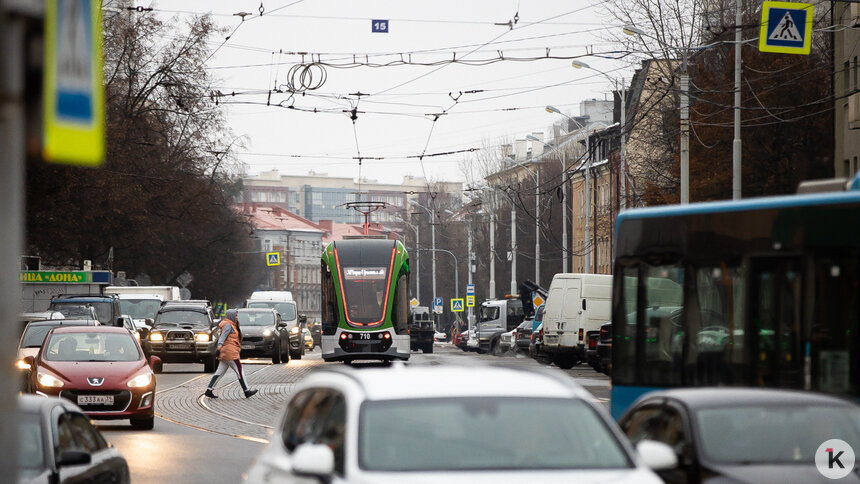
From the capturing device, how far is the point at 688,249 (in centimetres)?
1304

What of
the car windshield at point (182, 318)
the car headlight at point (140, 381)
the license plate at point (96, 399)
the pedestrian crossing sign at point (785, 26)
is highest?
the pedestrian crossing sign at point (785, 26)

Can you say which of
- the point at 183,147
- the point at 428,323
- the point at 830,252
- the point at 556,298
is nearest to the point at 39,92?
the point at 830,252

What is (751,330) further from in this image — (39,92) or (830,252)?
(39,92)

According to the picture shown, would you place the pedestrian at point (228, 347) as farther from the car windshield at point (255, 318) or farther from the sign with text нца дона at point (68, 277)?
the sign with text нца дона at point (68, 277)

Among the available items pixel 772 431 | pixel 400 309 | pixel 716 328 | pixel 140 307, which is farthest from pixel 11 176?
pixel 140 307

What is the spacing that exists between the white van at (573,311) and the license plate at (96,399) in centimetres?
1963

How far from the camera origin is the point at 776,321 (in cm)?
1155

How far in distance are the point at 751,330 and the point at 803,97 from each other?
1546 inches

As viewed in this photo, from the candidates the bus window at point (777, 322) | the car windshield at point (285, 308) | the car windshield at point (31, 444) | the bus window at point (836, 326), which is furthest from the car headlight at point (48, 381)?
the car windshield at point (285, 308)

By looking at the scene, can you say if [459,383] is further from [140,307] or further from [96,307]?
[140,307]

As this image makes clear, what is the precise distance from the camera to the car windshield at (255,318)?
44344 millimetres

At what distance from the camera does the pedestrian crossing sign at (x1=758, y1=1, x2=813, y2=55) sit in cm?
2658

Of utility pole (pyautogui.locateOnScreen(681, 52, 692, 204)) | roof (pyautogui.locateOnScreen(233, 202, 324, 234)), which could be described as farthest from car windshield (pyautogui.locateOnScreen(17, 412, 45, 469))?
roof (pyautogui.locateOnScreen(233, 202, 324, 234))

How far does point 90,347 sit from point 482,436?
1481cm
